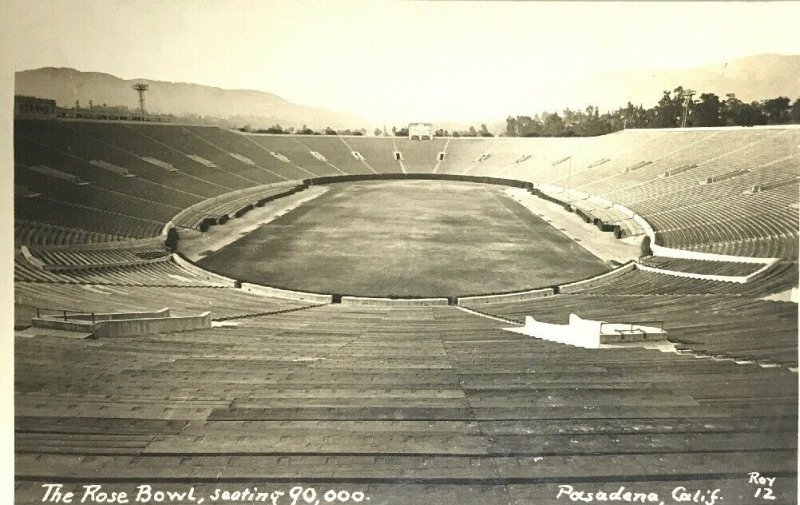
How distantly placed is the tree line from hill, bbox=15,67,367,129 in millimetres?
2093

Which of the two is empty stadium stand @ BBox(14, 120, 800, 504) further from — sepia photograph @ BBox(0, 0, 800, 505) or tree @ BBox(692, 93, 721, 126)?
tree @ BBox(692, 93, 721, 126)

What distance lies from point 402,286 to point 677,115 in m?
3.20

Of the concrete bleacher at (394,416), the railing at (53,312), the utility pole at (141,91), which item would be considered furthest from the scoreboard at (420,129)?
the railing at (53,312)

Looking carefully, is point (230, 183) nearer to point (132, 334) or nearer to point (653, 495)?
point (132, 334)

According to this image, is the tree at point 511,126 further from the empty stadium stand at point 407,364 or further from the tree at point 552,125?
the empty stadium stand at point 407,364

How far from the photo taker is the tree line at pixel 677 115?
15.9 feet

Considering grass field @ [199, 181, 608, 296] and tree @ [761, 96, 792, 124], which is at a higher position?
tree @ [761, 96, 792, 124]

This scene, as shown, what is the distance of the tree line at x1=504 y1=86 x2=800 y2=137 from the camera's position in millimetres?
4832

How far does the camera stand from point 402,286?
582 centimetres

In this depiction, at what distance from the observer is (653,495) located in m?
3.61

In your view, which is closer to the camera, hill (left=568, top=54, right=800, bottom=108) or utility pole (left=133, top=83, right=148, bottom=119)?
hill (left=568, top=54, right=800, bottom=108)

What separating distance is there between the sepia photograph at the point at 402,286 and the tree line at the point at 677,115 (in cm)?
3

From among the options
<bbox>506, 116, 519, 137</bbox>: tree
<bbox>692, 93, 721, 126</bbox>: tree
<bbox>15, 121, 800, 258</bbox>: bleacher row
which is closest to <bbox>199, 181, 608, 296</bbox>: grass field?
<bbox>15, 121, 800, 258</bbox>: bleacher row

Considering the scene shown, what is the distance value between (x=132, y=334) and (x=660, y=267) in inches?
198
